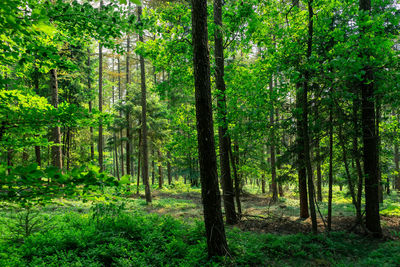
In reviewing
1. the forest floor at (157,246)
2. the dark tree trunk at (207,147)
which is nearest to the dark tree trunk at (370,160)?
the forest floor at (157,246)

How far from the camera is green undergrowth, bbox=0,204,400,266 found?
4691 millimetres

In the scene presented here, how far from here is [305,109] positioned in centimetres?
711

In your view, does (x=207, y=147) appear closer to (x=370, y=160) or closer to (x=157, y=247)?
(x=157, y=247)

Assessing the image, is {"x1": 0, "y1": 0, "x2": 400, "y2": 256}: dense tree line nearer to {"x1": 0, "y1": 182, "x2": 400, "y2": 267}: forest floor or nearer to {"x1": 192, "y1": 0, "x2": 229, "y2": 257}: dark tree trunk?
{"x1": 192, "y1": 0, "x2": 229, "y2": 257}: dark tree trunk

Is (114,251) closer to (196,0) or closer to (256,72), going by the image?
(196,0)

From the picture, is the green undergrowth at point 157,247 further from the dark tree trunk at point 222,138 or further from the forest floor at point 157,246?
the dark tree trunk at point 222,138

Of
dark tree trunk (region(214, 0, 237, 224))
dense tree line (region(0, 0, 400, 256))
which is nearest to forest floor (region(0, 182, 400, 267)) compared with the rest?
dense tree line (region(0, 0, 400, 256))

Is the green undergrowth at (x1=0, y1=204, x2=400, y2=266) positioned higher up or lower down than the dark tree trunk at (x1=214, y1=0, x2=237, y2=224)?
lower down

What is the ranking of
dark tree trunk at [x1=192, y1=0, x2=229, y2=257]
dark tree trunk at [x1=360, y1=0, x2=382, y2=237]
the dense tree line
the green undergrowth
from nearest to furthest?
the dense tree line → dark tree trunk at [x1=192, y1=0, x2=229, y2=257] → the green undergrowth → dark tree trunk at [x1=360, y1=0, x2=382, y2=237]

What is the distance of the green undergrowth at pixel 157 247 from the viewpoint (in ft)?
15.4

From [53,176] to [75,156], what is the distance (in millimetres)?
18038

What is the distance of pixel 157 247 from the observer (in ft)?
18.4

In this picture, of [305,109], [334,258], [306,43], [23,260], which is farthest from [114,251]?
[306,43]

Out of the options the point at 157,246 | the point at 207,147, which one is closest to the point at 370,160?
the point at 207,147
